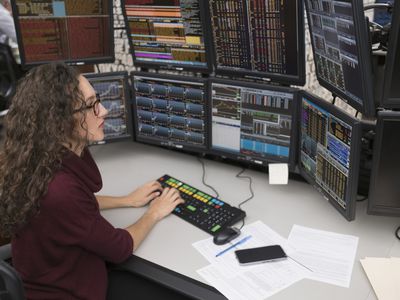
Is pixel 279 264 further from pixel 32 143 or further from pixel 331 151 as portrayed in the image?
pixel 32 143

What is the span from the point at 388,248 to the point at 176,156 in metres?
1.04

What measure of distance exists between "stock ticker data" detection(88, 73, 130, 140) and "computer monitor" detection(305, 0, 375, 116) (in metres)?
0.89

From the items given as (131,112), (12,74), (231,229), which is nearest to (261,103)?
(231,229)

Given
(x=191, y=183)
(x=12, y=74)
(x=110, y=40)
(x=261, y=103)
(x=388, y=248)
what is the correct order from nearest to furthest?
1. (x=388, y=248)
2. (x=261, y=103)
3. (x=191, y=183)
4. (x=110, y=40)
5. (x=12, y=74)

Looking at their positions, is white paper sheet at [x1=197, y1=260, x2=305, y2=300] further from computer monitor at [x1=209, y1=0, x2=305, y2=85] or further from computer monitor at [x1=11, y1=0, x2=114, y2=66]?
computer monitor at [x1=11, y1=0, x2=114, y2=66]

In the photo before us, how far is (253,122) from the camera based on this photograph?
170 cm

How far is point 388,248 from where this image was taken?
132 centimetres

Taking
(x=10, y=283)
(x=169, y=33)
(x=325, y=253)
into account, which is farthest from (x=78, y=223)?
(x=169, y=33)

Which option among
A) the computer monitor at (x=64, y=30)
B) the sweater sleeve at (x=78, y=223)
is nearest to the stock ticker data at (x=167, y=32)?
the computer monitor at (x=64, y=30)

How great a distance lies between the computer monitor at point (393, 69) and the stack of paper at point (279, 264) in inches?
18.0

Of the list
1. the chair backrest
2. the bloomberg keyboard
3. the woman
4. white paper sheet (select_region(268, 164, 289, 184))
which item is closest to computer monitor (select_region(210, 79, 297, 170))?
white paper sheet (select_region(268, 164, 289, 184))

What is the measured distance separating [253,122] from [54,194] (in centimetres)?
86

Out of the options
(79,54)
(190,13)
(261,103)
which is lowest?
(261,103)

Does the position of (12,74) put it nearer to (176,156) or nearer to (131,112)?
(131,112)
